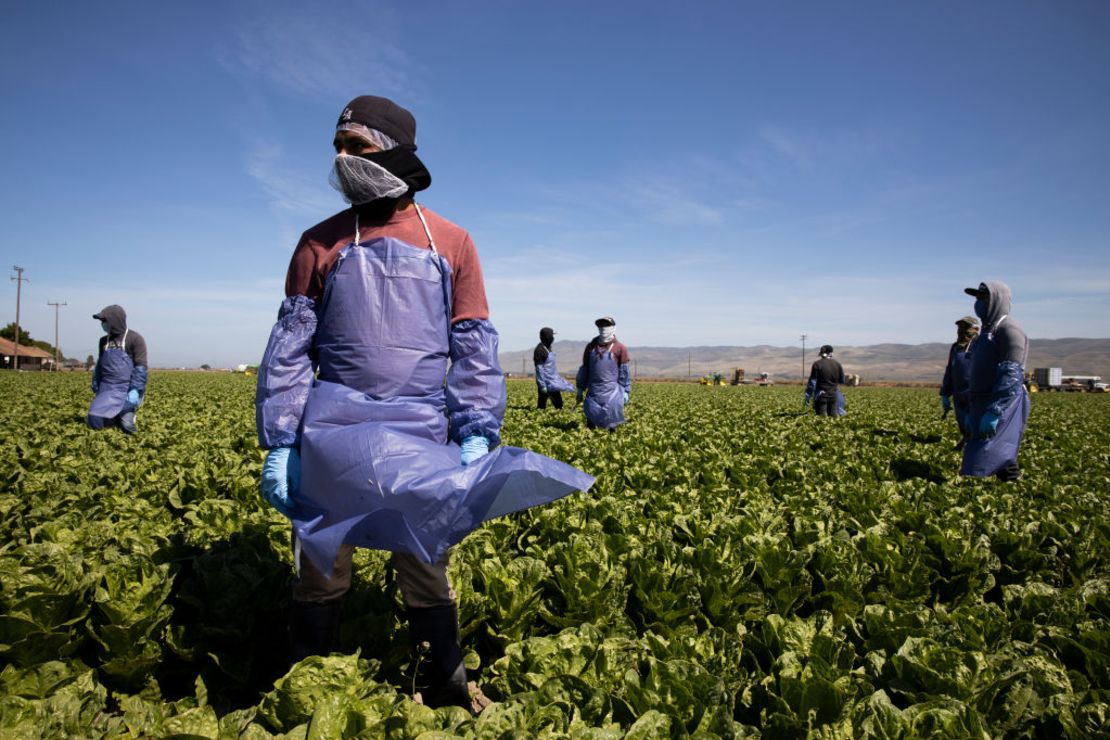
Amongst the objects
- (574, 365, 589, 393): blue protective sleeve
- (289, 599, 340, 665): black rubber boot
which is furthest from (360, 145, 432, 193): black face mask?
(574, 365, 589, 393): blue protective sleeve

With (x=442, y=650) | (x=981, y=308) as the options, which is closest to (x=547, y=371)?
(x=981, y=308)

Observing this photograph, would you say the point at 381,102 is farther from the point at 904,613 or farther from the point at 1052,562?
the point at 1052,562

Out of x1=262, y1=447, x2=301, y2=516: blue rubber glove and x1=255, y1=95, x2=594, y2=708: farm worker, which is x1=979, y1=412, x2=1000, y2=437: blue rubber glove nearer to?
x1=255, y1=95, x2=594, y2=708: farm worker

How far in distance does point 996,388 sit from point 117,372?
11819 mm

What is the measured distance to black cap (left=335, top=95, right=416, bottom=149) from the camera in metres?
2.36

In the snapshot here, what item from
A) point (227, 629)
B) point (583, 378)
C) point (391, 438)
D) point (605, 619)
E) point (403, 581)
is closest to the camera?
point (391, 438)

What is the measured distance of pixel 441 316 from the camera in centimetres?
242

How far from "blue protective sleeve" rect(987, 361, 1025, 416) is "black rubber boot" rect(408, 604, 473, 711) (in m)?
6.75

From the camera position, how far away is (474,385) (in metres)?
2.35

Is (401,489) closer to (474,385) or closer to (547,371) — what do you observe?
(474,385)

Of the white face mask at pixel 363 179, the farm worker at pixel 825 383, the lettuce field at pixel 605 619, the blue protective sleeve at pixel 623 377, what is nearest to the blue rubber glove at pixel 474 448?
the lettuce field at pixel 605 619

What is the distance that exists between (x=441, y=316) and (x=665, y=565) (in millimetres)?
2136

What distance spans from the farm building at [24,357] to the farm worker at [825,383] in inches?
3050

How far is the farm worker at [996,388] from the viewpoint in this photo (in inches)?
262
